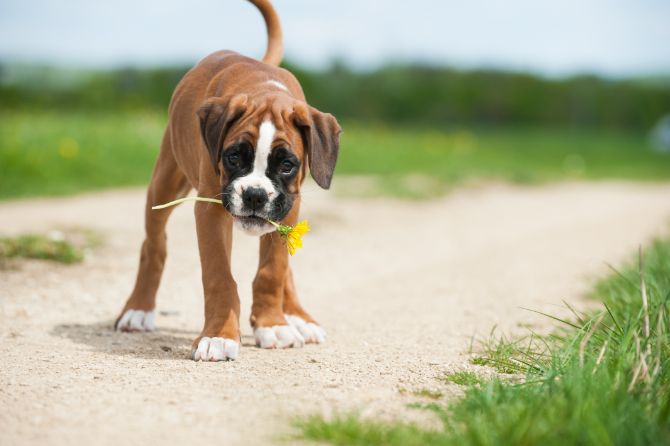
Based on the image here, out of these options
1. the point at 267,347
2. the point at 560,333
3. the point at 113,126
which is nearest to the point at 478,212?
the point at 560,333

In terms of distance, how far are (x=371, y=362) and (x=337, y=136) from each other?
3.53ft

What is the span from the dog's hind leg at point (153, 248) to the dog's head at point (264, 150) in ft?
2.63

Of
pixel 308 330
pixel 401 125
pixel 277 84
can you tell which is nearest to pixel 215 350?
pixel 308 330

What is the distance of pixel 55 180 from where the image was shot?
33.9ft

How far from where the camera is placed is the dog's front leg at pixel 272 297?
422cm

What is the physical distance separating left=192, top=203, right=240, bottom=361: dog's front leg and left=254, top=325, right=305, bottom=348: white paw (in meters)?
0.25

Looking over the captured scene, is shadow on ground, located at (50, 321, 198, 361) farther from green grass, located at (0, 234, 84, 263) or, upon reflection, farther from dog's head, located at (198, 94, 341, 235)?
green grass, located at (0, 234, 84, 263)

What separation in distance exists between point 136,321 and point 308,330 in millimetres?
987

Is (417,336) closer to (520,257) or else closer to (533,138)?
(520,257)

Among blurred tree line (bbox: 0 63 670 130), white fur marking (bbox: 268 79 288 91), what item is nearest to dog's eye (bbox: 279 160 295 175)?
white fur marking (bbox: 268 79 288 91)

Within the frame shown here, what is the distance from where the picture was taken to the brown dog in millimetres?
3809

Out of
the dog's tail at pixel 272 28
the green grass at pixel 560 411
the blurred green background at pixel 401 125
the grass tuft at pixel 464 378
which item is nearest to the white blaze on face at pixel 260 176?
the grass tuft at pixel 464 378

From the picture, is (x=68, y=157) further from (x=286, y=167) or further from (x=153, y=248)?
(x=286, y=167)

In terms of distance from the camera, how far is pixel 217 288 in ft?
13.1
